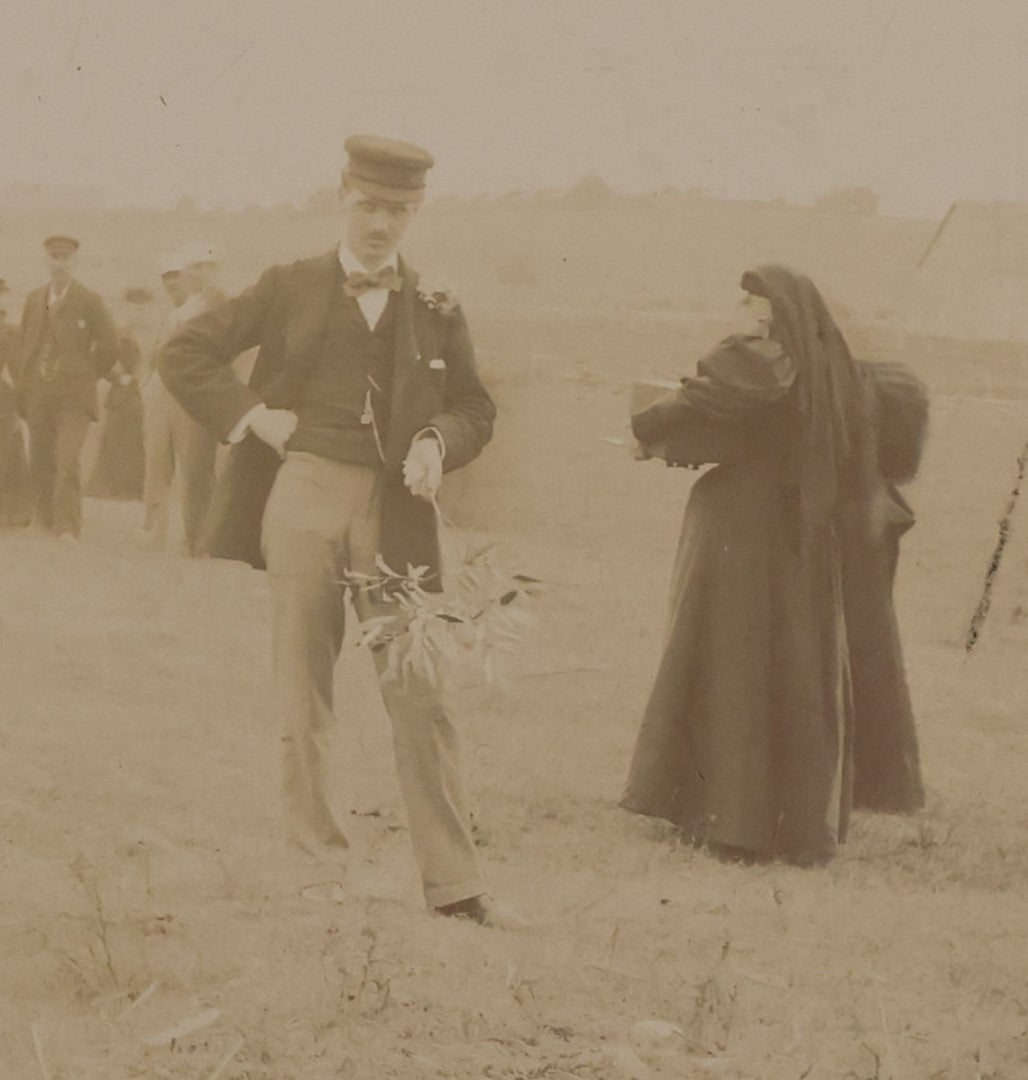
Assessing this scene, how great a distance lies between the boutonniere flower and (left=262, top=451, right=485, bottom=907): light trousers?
1.35ft

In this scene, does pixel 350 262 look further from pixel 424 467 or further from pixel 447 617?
pixel 447 617

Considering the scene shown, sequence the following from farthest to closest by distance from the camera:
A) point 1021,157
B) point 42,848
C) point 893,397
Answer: point 1021,157
point 893,397
point 42,848

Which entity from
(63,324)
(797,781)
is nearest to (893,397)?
(797,781)

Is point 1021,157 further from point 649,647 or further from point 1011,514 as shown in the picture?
point 649,647

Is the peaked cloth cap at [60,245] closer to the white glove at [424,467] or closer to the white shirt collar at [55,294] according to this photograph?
the white shirt collar at [55,294]

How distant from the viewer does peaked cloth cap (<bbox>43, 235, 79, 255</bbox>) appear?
7367mm

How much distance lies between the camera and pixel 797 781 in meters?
6.28

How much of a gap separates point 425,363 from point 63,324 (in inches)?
120

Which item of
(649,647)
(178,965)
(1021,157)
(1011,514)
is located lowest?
(178,965)

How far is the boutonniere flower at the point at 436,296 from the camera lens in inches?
214

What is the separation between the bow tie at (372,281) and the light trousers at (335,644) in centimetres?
40

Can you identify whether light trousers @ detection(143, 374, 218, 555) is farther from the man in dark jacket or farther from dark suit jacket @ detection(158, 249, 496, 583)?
dark suit jacket @ detection(158, 249, 496, 583)

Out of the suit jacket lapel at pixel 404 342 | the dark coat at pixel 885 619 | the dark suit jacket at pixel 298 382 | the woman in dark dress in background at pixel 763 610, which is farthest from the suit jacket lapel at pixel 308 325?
the dark coat at pixel 885 619

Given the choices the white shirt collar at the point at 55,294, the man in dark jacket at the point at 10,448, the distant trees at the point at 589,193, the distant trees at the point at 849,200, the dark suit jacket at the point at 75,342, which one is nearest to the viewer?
the distant trees at the point at 589,193
